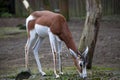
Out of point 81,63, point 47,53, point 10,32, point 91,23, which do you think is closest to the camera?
point 81,63

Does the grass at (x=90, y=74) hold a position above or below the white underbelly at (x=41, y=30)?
below

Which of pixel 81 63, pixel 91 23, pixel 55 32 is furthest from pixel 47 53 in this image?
pixel 81 63

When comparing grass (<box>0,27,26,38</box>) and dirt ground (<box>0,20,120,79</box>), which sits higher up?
dirt ground (<box>0,20,120,79</box>)

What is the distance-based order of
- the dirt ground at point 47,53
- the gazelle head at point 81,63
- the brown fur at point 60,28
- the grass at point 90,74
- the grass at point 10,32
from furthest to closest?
the grass at point 10,32
the dirt ground at point 47,53
the grass at point 90,74
the brown fur at point 60,28
the gazelle head at point 81,63

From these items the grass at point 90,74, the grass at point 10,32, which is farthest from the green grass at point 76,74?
the grass at point 10,32

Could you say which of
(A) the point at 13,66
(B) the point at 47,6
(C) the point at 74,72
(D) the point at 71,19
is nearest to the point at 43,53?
(A) the point at 13,66

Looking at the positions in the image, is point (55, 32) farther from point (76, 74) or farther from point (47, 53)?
point (47, 53)

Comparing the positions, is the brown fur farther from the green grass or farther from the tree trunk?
the tree trunk

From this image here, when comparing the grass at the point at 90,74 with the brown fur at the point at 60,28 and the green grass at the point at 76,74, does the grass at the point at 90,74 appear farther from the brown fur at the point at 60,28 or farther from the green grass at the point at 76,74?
the brown fur at the point at 60,28

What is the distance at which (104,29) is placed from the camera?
802 inches

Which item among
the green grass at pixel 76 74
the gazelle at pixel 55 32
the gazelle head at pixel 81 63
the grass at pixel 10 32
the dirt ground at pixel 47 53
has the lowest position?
the grass at pixel 10 32

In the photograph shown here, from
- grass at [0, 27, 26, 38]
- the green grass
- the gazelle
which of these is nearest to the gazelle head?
the gazelle

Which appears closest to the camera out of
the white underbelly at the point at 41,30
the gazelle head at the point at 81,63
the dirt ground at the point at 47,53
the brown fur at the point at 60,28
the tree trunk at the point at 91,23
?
the gazelle head at the point at 81,63

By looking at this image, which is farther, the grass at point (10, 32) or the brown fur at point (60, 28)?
the grass at point (10, 32)
